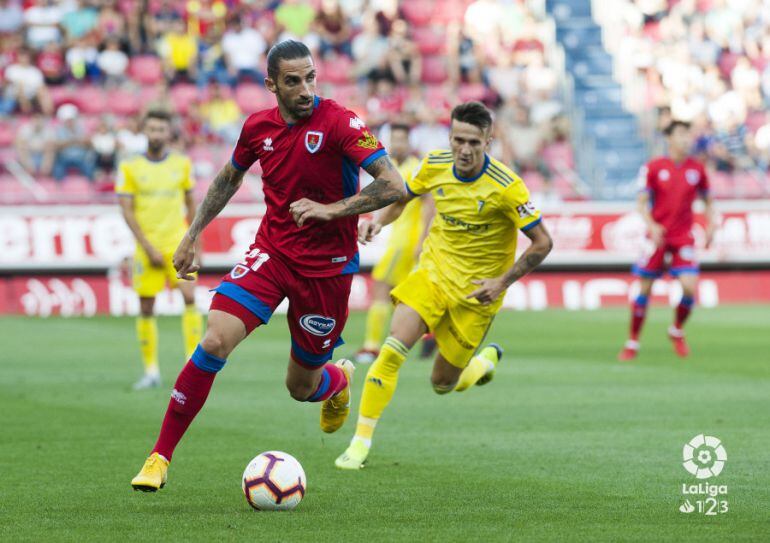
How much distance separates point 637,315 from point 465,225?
22.8ft

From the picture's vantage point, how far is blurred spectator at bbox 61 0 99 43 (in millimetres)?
25734

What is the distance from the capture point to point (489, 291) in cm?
869

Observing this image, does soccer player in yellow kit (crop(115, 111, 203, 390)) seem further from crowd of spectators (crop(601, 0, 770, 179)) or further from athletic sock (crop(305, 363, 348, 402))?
crowd of spectators (crop(601, 0, 770, 179))

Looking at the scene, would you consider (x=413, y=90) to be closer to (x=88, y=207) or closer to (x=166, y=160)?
(x=88, y=207)

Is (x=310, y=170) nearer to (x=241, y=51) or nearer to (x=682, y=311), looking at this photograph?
(x=682, y=311)

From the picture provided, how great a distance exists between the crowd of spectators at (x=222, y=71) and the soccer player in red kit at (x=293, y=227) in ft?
49.8

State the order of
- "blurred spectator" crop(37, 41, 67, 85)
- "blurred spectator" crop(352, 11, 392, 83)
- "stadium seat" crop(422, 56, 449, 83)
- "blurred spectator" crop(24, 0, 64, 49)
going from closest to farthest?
"blurred spectator" crop(37, 41, 67, 85), "blurred spectator" crop(24, 0, 64, 49), "blurred spectator" crop(352, 11, 392, 83), "stadium seat" crop(422, 56, 449, 83)

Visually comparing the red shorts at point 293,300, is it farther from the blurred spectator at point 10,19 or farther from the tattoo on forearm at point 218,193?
the blurred spectator at point 10,19

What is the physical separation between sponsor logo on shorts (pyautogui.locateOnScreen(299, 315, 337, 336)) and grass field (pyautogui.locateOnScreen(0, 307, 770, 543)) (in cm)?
84

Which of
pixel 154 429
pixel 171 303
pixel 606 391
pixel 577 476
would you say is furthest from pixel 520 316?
pixel 577 476

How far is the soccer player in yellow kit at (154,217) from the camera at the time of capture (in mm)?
13117

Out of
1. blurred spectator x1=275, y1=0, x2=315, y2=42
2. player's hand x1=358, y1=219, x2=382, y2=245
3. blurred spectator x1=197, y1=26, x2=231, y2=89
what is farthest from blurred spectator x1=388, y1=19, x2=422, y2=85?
player's hand x1=358, y1=219, x2=382, y2=245

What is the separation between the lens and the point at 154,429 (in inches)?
401

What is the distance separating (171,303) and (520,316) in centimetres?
564
